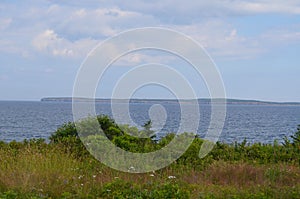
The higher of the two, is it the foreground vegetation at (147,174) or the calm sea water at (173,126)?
the foreground vegetation at (147,174)

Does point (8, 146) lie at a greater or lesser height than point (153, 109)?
lesser

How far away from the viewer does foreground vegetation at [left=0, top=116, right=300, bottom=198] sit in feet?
24.3

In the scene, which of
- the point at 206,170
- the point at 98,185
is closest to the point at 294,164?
the point at 206,170

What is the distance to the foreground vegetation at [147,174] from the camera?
7.41m

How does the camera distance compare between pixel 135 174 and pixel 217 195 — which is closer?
pixel 217 195

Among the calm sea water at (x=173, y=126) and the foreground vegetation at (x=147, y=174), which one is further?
the calm sea water at (x=173, y=126)

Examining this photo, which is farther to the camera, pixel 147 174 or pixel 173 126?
pixel 173 126

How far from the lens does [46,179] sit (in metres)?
8.28

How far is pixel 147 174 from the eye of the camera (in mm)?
9406

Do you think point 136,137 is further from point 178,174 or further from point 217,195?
point 217,195

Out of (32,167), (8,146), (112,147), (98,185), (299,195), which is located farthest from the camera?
(8,146)

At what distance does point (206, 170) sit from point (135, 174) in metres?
1.55

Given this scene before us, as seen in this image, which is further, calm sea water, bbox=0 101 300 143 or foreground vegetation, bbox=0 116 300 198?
calm sea water, bbox=0 101 300 143

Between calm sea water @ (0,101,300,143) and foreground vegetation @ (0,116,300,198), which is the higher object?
foreground vegetation @ (0,116,300,198)
